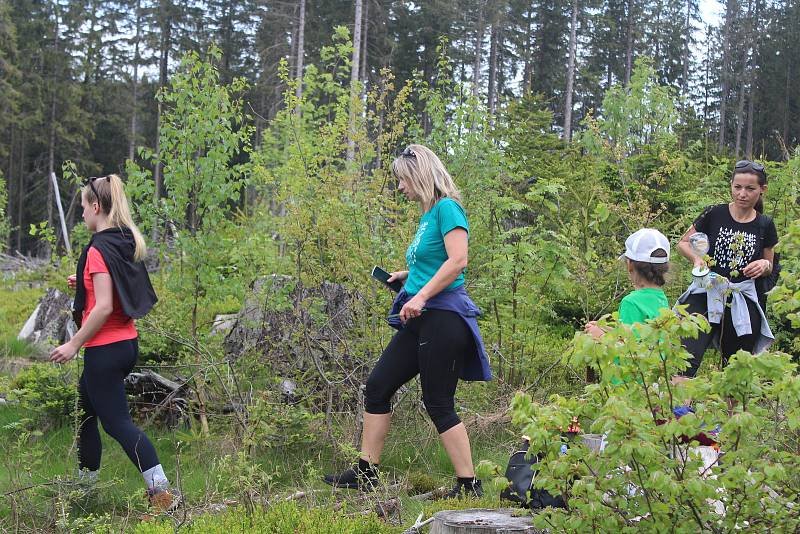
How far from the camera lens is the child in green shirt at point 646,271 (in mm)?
3824

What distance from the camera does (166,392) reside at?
634 cm

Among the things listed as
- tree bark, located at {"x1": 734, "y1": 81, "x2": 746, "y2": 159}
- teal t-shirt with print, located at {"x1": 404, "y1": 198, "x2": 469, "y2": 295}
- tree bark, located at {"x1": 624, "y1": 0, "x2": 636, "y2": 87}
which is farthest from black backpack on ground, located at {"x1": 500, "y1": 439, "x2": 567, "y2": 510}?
tree bark, located at {"x1": 734, "y1": 81, "x2": 746, "y2": 159}

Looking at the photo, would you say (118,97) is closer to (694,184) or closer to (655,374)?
(694,184)

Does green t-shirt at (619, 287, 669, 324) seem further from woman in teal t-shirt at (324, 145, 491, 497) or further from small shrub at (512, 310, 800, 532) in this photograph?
small shrub at (512, 310, 800, 532)

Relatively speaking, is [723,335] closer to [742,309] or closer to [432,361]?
[742,309]

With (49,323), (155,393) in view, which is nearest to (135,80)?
(49,323)

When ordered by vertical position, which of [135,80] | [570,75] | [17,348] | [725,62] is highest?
[725,62]

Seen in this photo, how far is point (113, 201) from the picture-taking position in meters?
4.52

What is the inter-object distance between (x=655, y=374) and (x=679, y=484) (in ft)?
1.19

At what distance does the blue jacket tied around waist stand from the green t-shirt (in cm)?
76

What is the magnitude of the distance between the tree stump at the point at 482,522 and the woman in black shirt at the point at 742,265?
6.42 ft

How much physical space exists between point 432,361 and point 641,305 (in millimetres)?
1090

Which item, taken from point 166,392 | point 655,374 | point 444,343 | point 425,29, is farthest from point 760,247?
point 425,29

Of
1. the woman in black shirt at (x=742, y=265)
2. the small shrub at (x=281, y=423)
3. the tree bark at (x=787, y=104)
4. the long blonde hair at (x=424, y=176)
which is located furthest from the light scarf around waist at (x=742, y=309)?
the tree bark at (x=787, y=104)
